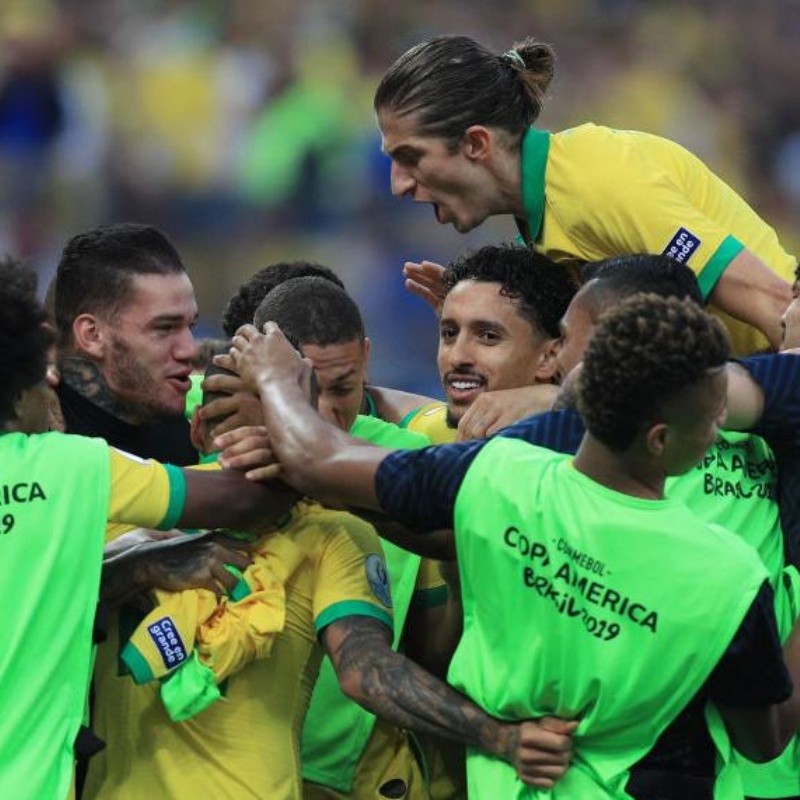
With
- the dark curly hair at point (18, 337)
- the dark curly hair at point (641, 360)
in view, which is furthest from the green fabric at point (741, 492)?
the dark curly hair at point (18, 337)

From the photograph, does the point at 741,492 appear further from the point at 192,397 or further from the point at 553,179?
the point at 192,397

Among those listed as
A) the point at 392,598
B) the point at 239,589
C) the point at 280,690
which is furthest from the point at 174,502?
the point at 392,598

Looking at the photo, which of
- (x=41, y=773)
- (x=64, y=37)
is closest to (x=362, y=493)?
(x=41, y=773)

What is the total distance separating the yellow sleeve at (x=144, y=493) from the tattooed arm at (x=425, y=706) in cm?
41

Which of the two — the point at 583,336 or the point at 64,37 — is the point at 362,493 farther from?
the point at 64,37

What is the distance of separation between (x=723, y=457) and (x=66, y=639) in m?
1.46

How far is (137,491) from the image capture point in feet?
11.3

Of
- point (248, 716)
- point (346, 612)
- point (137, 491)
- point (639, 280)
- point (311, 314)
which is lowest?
point (248, 716)

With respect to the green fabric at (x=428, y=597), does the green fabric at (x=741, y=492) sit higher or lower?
higher

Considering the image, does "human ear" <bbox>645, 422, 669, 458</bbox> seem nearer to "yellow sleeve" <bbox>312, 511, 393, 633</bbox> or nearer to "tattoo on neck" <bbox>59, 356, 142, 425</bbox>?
"yellow sleeve" <bbox>312, 511, 393, 633</bbox>

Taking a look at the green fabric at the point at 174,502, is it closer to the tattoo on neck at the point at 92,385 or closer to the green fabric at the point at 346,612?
the green fabric at the point at 346,612

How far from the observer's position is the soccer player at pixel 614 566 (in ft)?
9.98

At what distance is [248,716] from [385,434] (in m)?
1.05

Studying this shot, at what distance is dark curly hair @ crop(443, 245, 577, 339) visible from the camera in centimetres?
461
